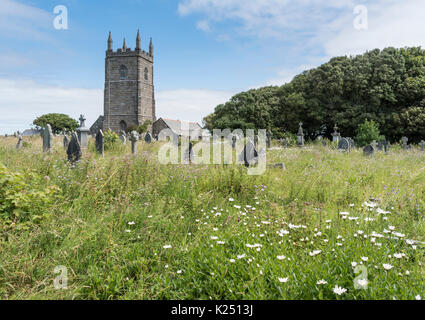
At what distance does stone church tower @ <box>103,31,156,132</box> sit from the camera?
2172 inches

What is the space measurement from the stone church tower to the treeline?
2797 centimetres

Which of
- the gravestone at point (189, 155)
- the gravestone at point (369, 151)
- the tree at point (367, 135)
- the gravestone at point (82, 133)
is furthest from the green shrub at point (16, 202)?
the tree at point (367, 135)

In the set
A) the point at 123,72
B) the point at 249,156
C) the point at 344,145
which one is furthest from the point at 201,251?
the point at 123,72

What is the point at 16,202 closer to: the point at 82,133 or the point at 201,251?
the point at 201,251

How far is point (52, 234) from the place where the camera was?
3.34 meters

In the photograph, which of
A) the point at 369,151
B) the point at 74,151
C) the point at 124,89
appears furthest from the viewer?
the point at 124,89


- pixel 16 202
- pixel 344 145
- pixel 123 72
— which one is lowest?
pixel 16 202

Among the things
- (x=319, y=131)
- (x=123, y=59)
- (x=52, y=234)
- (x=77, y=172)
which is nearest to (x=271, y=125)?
(x=319, y=131)

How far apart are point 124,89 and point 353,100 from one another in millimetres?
42705

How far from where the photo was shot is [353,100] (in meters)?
29.8

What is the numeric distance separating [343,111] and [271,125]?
7.89m

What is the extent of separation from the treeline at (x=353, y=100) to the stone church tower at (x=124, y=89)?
27970 mm

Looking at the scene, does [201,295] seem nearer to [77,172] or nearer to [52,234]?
[52,234]
